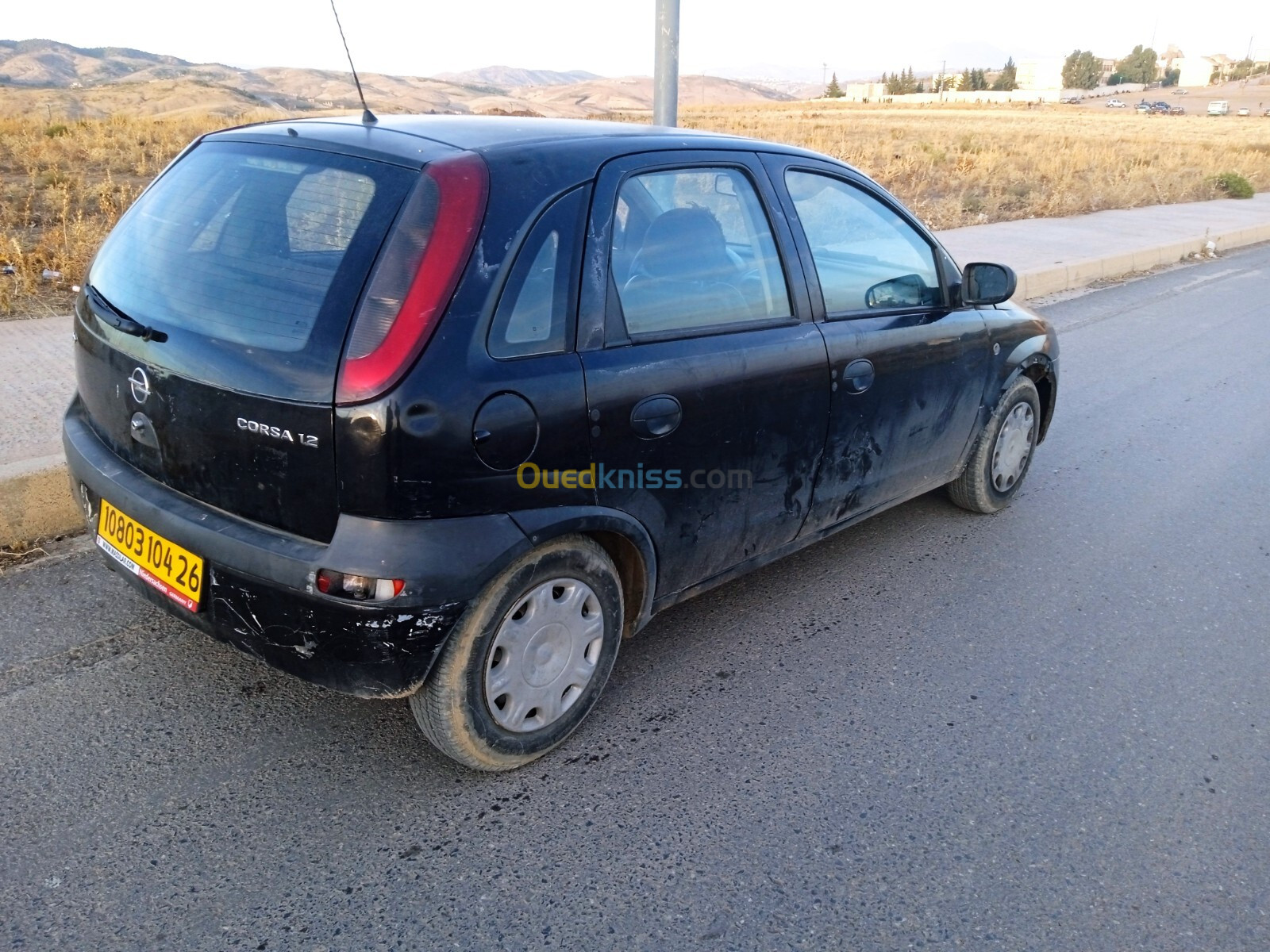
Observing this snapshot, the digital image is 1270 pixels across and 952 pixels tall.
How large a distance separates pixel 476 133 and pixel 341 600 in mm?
1344

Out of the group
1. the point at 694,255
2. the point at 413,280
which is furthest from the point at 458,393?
the point at 694,255

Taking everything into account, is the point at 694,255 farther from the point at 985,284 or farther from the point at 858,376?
the point at 985,284

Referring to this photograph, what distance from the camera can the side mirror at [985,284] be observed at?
160 inches

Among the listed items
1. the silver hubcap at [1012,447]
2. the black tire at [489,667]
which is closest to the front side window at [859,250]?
the silver hubcap at [1012,447]

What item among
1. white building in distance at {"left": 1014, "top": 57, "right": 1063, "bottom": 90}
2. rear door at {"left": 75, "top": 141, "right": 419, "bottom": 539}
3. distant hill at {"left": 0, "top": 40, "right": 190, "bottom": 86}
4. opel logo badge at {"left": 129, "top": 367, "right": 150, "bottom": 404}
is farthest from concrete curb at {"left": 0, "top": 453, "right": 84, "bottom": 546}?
white building in distance at {"left": 1014, "top": 57, "right": 1063, "bottom": 90}

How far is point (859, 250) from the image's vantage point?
375 cm

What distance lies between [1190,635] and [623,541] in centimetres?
228

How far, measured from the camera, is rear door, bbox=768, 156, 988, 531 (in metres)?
3.46

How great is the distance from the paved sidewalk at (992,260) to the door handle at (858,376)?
303cm

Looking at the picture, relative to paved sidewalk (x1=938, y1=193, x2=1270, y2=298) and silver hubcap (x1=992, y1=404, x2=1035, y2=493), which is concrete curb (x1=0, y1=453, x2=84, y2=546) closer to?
silver hubcap (x1=992, y1=404, x2=1035, y2=493)

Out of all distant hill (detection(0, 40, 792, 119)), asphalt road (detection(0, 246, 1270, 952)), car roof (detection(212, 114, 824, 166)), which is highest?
distant hill (detection(0, 40, 792, 119))

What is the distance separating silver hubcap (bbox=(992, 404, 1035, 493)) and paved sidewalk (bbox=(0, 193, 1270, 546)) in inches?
156

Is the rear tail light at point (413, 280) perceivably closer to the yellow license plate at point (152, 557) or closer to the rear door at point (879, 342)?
the yellow license plate at point (152, 557)

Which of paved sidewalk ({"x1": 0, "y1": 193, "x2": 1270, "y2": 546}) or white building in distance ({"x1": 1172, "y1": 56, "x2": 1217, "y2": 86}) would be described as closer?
paved sidewalk ({"x1": 0, "y1": 193, "x2": 1270, "y2": 546})
